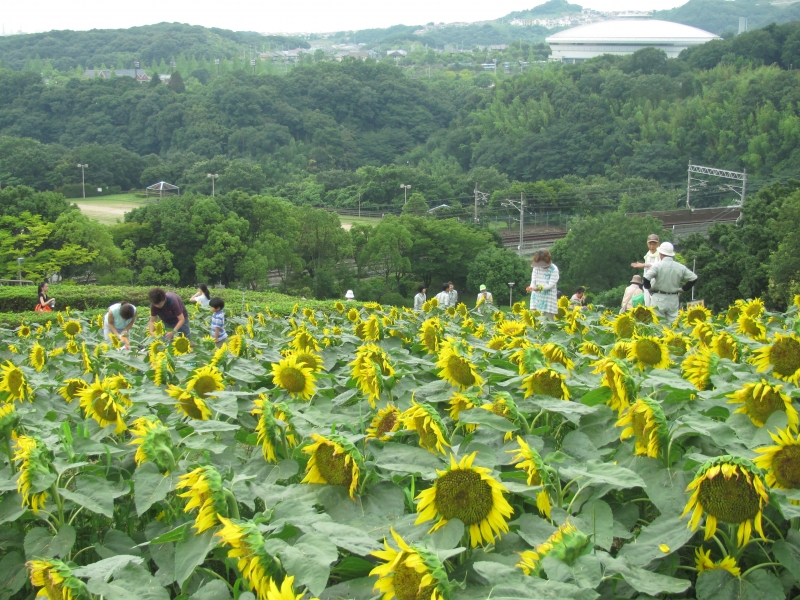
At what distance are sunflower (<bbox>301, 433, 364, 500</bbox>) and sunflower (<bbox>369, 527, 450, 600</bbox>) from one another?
1.16 ft

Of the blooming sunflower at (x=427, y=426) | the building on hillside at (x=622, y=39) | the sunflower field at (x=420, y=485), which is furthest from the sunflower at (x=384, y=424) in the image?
the building on hillside at (x=622, y=39)

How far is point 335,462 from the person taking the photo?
1721 mm

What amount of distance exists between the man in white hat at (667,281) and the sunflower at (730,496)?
15.6 feet

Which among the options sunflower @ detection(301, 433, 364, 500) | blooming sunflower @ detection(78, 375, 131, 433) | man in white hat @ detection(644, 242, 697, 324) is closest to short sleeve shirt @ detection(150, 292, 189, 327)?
man in white hat @ detection(644, 242, 697, 324)

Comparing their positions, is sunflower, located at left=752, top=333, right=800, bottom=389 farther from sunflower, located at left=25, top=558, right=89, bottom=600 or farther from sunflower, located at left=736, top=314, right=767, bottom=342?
sunflower, located at left=25, top=558, right=89, bottom=600

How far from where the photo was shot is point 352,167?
87.1m

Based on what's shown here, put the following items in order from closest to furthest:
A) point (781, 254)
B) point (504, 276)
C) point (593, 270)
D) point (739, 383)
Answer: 1. point (739, 383)
2. point (781, 254)
3. point (593, 270)
4. point (504, 276)

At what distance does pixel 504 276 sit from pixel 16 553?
→ 42.3 meters

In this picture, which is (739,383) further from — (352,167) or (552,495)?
(352,167)

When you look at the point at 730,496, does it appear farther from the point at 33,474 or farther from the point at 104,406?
the point at 104,406

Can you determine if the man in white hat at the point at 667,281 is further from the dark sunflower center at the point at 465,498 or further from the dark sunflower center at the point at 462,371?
the dark sunflower center at the point at 465,498

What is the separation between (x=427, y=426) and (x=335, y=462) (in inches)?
9.1

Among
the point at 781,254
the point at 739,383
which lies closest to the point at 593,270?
the point at 781,254

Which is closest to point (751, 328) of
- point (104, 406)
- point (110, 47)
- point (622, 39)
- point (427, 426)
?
point (427, 426)
